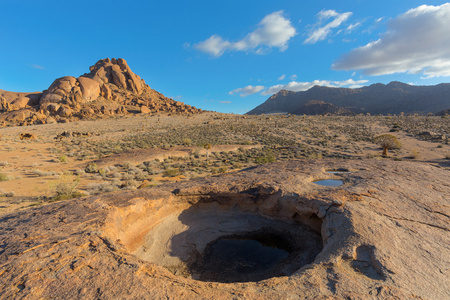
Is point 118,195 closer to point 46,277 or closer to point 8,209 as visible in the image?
point 46,277

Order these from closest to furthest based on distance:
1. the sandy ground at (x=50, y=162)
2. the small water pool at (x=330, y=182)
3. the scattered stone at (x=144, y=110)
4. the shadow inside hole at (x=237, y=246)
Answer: the shadow inside hole at (x=237, y=246) < the small water pool at (x=330, y=182) < the sandy ground at (x=50, y=162) < the scattered stone at (x=144, y=110)

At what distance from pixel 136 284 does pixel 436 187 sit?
8955 mm

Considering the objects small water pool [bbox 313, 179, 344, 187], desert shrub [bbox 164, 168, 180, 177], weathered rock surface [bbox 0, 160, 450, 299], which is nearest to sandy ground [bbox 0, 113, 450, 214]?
desert shrub [bbox 164, 168, 180, 177]

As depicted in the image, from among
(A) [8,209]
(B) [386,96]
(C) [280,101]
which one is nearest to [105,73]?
(A) [8,209]

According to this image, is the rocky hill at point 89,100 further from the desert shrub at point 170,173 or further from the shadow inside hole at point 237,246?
the shadow inside hole at point 237,246

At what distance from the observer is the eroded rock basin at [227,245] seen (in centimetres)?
566

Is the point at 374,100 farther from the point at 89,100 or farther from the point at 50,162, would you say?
the point at 50,162

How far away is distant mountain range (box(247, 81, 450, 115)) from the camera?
88.9 m

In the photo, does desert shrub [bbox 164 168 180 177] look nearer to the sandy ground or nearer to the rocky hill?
the sandy ground

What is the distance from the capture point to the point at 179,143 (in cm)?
2908

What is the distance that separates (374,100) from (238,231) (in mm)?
135627

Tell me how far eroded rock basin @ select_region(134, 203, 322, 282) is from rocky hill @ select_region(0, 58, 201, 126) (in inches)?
2573

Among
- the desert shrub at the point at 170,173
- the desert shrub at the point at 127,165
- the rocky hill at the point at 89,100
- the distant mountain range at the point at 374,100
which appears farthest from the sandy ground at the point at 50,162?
the distant mountain range at the point at 374,100

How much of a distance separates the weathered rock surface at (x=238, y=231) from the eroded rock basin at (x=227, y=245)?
0.05 m
